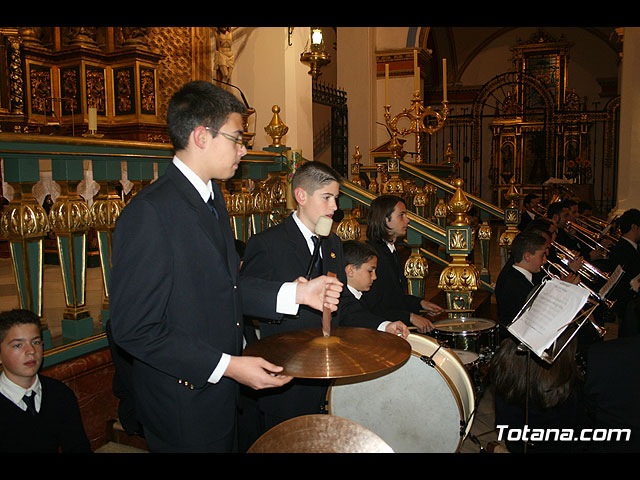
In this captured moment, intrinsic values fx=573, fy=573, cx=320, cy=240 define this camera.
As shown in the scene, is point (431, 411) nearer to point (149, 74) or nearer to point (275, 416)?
point (275, 416)

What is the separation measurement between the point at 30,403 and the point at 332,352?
5.16ft

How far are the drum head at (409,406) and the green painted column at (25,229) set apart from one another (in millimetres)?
1670

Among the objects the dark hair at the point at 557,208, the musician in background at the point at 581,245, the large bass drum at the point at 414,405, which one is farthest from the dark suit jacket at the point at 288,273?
the dark hair at the point at 557,208

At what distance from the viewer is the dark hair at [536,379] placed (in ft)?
10.4

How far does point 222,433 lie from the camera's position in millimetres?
2131

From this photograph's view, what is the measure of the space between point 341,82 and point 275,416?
37.7ft

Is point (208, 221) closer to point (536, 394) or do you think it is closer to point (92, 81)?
point (536, 394)

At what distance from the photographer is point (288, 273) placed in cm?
282

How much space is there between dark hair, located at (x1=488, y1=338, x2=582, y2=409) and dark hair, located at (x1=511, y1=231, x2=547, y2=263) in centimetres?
148

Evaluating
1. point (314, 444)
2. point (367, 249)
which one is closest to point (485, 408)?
point (367, 249)

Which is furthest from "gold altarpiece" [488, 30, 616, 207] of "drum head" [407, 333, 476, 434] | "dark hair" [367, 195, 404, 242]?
"drum head" [407, 333, 476, 434]

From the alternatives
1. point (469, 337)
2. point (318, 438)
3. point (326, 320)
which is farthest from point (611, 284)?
point (318, 438)

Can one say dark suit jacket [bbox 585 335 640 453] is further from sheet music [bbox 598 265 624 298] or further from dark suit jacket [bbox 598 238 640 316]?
dark suit jacket [bbox 598 238 640 316]

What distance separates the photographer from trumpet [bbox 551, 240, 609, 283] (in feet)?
19.7
